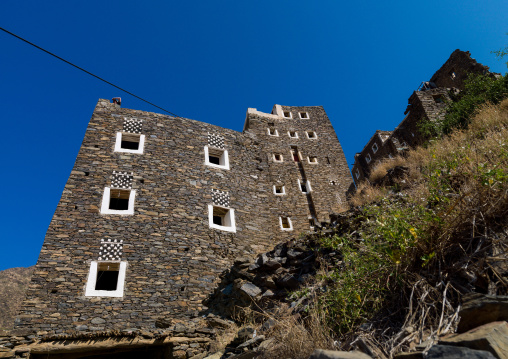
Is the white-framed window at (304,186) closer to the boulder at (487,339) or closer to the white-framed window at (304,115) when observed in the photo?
the white-framed window at (304,115)

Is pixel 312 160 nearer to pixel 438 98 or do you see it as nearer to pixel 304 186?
pixel 304 186

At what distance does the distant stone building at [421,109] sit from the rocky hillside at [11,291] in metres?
24.4

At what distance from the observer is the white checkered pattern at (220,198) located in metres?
14.3

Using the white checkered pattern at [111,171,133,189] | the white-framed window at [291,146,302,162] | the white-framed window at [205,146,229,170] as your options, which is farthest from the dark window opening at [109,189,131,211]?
the white-framed window at [291,146,302,162]

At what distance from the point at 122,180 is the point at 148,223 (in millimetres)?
2185

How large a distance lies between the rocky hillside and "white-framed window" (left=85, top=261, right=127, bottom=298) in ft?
37.9

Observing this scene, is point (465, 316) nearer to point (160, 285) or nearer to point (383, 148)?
point (160, 285)

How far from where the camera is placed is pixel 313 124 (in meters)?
26.6

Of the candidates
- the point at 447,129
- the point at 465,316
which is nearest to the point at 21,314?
the point at 465,316

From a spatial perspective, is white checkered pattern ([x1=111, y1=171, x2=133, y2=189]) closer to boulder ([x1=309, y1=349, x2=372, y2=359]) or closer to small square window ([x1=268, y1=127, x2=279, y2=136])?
boulder ([x1=309, y1=349, x2=372, y2=359])

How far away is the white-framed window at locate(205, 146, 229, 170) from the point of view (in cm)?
1589

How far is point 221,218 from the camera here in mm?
14617

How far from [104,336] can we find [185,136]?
10.0 meters

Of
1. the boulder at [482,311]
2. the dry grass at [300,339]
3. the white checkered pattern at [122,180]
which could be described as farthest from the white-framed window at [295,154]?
the boulder at [482,311]
